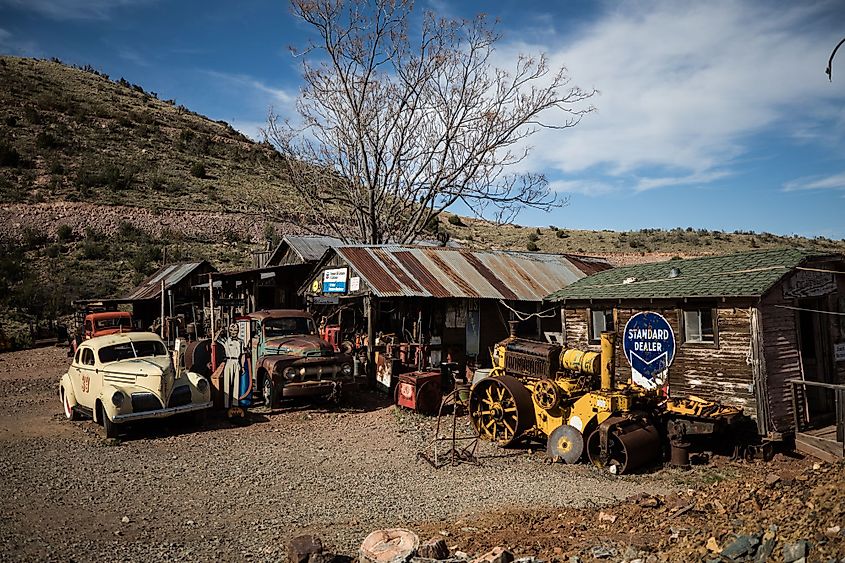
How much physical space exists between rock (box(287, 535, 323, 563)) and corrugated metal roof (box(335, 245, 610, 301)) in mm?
9566

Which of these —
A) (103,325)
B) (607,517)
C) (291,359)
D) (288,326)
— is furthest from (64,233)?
(607,517)

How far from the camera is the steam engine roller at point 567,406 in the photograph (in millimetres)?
9750

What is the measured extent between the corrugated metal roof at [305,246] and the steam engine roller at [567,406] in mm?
13242

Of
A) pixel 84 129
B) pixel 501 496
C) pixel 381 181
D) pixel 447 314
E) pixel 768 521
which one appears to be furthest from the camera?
pixel 84 129

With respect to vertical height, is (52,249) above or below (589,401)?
above

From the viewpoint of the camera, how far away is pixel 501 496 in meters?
8.38

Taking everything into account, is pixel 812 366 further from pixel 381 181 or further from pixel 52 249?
pixel 52 249

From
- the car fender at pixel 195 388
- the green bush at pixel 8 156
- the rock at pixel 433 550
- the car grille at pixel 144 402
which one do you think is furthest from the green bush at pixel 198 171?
the rock at pixel 433 550

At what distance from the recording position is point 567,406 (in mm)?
10508

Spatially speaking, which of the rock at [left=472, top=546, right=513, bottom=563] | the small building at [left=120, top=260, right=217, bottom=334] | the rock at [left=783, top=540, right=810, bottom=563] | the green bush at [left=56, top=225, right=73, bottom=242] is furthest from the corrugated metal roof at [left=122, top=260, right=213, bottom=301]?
the rock at [left=783, top=540, right=810, bottom=563]

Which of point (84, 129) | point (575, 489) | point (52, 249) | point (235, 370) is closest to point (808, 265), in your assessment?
point (575, 489)

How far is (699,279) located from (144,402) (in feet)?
36.4

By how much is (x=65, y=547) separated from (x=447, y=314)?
12.0 m

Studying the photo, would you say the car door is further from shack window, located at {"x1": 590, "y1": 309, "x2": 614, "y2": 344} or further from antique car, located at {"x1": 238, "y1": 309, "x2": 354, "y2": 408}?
shack window, located at {"x1": 590, "y1": 309, "x2": 614, "y2": 344}
